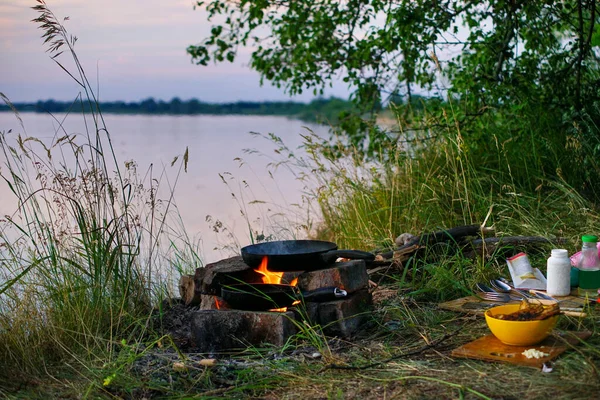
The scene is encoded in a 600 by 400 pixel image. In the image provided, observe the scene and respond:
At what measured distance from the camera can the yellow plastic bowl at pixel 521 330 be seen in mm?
3059

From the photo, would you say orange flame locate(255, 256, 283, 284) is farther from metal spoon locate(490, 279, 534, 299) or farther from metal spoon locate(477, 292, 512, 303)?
metal spoon locate(490, 279, 534, 299)

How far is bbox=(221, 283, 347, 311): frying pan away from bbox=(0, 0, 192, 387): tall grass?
1.54ft

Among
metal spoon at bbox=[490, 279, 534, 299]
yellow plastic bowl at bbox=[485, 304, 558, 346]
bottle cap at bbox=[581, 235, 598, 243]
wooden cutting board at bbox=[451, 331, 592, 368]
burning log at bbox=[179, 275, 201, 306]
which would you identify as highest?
bottle cap at bbox=[581, 235, 598, 243]

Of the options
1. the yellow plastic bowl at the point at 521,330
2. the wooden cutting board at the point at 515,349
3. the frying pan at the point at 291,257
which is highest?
the frying pan at the point at 291,257

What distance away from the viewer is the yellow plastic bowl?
3059 mm

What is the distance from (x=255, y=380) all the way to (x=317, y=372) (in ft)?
0.88

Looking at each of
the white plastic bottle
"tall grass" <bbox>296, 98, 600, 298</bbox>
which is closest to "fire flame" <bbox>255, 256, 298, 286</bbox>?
the white plastic bottle

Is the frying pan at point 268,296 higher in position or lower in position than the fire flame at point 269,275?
lower

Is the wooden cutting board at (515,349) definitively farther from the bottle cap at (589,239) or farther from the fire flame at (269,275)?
the fire flame at (269,275)

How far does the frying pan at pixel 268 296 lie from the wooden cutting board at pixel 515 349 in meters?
0.78

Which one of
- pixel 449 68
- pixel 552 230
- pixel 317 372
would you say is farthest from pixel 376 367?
pixel 449 68

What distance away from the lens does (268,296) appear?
3729 mm

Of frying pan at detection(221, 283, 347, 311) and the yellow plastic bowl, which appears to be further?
frying pan at detection(221, 283, 347, 311)

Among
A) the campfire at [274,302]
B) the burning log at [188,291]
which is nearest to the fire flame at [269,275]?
the campfire at [274,302]
